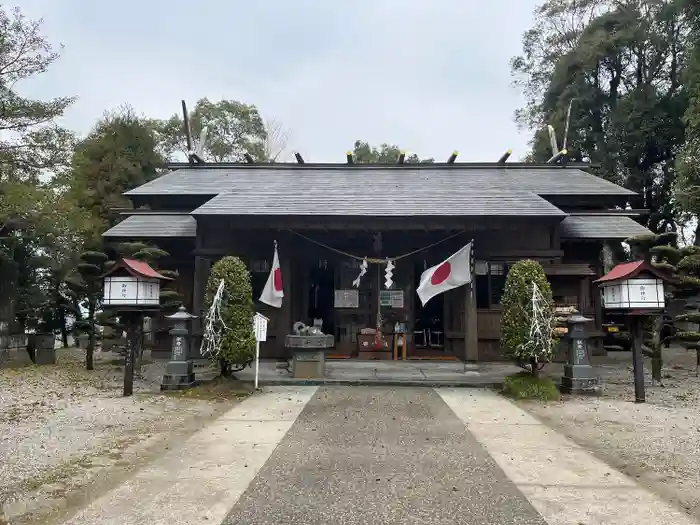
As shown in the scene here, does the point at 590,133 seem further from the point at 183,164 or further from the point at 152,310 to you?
the point at 152,310

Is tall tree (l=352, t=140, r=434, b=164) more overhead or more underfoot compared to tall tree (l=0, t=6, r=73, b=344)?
more overhead

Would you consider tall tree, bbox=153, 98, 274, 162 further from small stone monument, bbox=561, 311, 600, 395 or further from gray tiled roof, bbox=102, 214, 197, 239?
small stone monument, bbox=561, 311, 600, 395

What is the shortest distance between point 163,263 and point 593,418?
35.8 ft

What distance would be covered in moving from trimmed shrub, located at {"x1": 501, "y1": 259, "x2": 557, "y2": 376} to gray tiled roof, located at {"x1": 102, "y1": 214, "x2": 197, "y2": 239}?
775 centimetres

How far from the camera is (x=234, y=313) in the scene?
8.69 m

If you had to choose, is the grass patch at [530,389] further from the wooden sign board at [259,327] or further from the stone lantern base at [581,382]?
the wooden sign board at [259,327]

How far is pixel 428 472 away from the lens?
4.38 metres

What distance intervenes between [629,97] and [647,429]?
2146 centimetres

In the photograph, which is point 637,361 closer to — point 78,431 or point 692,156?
point 78,431

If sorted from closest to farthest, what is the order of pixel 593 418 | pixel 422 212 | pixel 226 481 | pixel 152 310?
pixel 226 481
pixel 593 418
pixel 152 310
pixel 422 212

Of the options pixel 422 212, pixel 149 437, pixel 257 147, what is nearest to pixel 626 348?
pixel 422 212

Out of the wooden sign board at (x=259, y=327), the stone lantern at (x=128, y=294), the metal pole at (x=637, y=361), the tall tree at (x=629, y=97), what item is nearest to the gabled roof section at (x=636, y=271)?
the metal pole at (x=637, y=361)

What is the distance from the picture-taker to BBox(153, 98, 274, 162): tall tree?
3142cm

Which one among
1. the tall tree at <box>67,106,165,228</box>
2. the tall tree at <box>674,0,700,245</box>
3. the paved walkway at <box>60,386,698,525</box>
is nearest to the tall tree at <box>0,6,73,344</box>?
the tall tree at <box>67,106,165,228</box>
